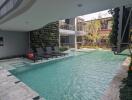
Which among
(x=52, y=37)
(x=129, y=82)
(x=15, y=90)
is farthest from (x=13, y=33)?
(x=129, y=82)

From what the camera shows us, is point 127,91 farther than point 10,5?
No

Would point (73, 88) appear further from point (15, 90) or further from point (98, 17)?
point (98, 17)

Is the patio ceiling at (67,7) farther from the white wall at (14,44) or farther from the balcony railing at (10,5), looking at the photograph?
the white wall at (14,44)

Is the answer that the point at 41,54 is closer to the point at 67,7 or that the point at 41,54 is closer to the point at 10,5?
the point at 10,5

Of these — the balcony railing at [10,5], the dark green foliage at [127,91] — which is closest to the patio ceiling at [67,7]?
the balcony railing at [10,5]

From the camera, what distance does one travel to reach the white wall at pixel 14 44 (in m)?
12.1

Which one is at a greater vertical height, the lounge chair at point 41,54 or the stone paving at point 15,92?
the lounge chair at point 41,54

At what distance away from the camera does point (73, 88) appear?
18.1ft

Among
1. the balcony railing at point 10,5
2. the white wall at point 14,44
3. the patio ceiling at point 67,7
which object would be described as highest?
the balcony railing at point 10,5

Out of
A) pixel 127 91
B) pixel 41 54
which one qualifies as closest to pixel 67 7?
pixel 127 91

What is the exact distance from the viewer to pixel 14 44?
12695 millimetres

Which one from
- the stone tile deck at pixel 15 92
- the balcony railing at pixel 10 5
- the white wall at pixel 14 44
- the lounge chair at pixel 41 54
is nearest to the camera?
the stone tile deck at pixel 15 92

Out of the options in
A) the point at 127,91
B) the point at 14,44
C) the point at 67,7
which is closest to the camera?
the point at 127,91

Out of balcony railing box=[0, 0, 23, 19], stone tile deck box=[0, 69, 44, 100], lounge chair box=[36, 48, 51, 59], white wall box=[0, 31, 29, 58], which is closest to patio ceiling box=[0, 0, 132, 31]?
balcony railing box=[0, 0, 23, 19]
